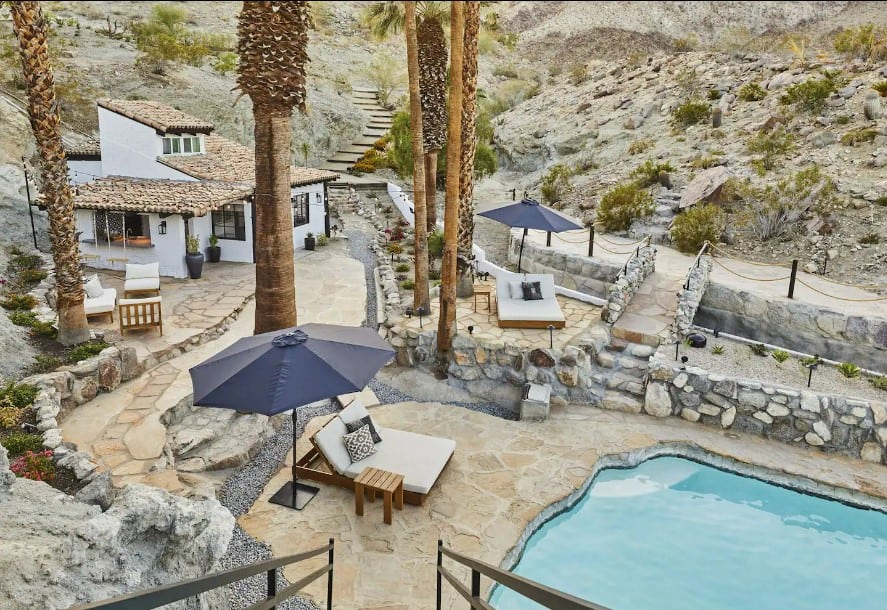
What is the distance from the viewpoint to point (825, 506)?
9570 millimetres

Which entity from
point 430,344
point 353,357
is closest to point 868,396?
point 430,344

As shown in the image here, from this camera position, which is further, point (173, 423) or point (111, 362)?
point (111, 362)

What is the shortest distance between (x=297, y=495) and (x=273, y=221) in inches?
181

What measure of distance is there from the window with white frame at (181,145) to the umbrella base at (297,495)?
16.5 metres

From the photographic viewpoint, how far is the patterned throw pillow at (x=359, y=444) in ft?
29.6

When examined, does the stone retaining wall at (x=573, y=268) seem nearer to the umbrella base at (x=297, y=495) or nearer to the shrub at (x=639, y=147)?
the umbrella base at (x=297, y=495)

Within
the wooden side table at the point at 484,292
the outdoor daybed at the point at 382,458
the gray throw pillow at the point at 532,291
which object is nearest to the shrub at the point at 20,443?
the outdoor daybed at the point at 382,458

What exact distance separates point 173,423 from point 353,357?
4145 millimetres

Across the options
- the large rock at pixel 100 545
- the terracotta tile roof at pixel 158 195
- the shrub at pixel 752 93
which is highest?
the shrub at pixel 752 93

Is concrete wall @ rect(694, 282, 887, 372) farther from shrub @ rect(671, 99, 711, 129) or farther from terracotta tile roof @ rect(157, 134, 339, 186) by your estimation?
shrub @ rect(671, 99, 711, 129)

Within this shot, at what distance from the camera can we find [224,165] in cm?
2239

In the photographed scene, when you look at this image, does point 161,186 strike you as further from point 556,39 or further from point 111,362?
point 556,39

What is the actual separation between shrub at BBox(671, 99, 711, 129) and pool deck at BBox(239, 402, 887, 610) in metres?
21.9

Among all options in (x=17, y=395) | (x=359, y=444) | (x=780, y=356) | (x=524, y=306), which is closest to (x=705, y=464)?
(x=780, y=356)
